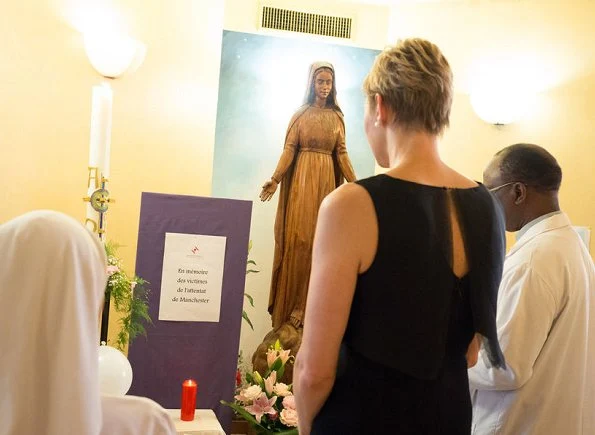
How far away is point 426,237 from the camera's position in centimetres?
150

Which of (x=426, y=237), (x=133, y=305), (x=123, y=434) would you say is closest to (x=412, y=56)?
(x=426, y=237)

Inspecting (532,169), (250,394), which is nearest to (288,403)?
(250,394)

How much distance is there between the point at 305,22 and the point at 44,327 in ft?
12.7

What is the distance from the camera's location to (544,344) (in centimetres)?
211

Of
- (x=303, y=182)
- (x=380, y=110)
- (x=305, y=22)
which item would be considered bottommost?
(x=303, y=182)

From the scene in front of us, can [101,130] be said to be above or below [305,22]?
below

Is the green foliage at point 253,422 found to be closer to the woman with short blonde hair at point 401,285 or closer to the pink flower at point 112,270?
the pink flower at point 112,270

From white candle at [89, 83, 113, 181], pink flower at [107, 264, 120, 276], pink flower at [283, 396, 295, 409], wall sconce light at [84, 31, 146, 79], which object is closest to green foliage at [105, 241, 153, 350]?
pink flower at [107, 264, 120, 276]

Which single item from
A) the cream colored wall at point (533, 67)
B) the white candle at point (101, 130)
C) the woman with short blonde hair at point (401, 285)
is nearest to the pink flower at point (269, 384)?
the white candle at point (101, 130)

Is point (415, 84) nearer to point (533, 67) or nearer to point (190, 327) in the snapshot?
point (190, 327)

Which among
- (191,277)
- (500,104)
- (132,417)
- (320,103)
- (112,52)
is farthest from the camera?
(500,104)

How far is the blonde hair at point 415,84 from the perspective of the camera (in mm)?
1537

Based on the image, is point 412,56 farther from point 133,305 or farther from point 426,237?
point 133,305

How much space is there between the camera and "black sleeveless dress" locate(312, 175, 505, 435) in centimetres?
147
